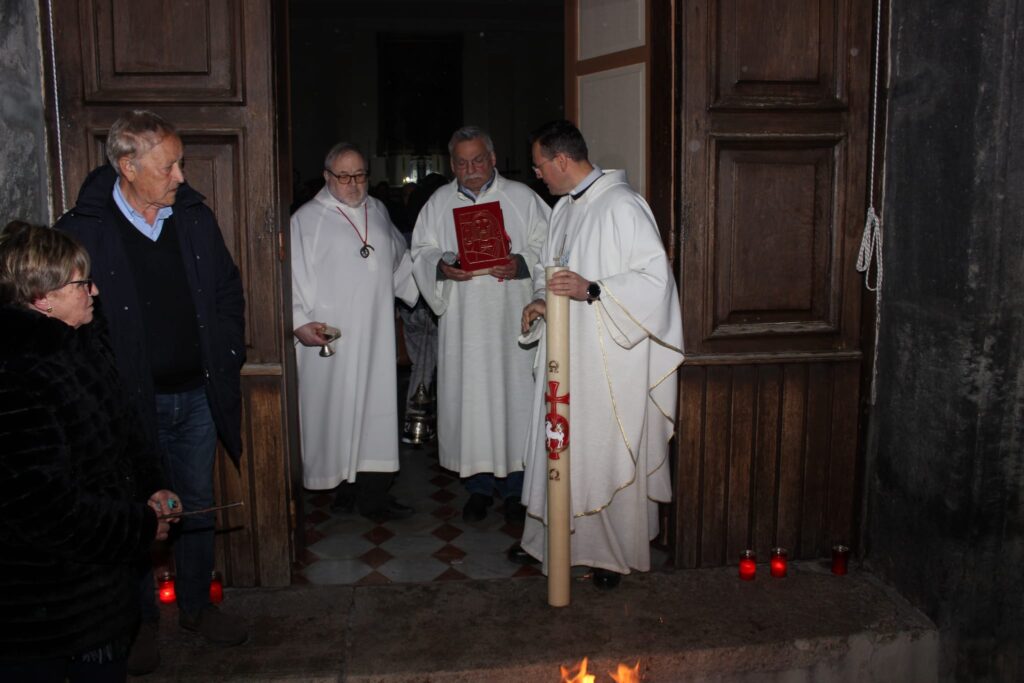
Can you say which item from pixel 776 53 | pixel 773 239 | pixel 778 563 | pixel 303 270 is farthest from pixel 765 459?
pixel 303 270

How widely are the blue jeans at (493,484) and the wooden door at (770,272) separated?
1.15 meters

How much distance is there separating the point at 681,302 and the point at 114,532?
2.54 meters

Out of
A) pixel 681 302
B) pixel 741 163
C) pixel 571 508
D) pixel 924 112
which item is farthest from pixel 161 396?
pixel 924 112

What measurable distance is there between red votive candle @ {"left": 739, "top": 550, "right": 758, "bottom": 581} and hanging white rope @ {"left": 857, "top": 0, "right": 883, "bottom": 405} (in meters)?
0.90

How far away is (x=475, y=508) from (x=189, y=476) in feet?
6.29

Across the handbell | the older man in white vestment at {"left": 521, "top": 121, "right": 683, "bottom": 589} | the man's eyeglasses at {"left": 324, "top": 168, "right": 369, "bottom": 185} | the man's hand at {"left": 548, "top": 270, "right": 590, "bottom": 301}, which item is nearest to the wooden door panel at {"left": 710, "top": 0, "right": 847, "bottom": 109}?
the older man in white vestment at {"left": 521, "top": 121, "right": 683, "bottom": 589}

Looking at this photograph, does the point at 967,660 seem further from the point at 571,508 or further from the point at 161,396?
the point at 161,396

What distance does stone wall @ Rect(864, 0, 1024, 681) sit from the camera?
3.41 m

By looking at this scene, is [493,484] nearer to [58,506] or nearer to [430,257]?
[430,257]

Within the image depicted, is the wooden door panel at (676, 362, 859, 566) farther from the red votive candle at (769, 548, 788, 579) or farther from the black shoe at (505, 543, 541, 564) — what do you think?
the black shoe at (505, 543, 541, 564)

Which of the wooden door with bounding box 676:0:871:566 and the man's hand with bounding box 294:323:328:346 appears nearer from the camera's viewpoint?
the wooden door with bounding box 676:0:871:566

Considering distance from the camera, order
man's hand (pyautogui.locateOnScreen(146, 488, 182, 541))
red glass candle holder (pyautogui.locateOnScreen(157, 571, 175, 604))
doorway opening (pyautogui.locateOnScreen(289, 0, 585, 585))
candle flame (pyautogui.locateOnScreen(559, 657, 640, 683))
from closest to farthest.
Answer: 1. man's hand (pyautogui.locateOnScreen(146, 488, 182, 541))
2. candle flame (pyautogui.locateOnScreen(559, 657, 640, 683))
3. red glass candle holder (pyautogui.locateOnScreen(157, 571, 175, 604))
4. doorway opening (pyautogui.locateOnScreen(289, 0, 585, 585))

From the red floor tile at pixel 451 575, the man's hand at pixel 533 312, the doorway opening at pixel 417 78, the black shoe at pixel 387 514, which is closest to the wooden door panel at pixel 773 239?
the man's hand at pixel 533 312

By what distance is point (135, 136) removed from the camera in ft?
10.5
